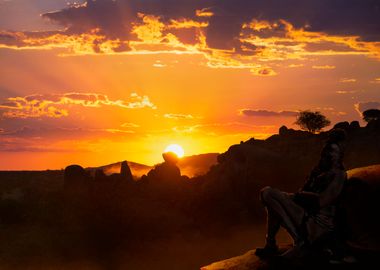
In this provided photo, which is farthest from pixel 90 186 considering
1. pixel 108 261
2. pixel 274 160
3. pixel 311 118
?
pixel 311 118

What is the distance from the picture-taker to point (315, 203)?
419 inches

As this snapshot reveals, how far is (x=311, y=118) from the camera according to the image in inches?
2719

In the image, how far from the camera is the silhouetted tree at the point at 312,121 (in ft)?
226

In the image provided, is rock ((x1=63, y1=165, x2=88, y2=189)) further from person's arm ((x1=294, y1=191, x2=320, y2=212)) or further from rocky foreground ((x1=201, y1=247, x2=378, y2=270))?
person's arm ((x1=294, y1=191, x2=320, y2=212))

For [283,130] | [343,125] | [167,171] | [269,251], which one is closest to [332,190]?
[269,251]

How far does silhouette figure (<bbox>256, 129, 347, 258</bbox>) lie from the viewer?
420 inches

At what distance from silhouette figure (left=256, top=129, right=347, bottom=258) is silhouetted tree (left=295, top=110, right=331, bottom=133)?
59.5 m

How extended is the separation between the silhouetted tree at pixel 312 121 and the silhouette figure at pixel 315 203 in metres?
59.5

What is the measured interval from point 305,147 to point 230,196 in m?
11.7

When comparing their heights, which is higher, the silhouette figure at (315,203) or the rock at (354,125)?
the rock at (354,125)

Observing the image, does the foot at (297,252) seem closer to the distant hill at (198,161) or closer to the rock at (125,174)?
the rock at (125,174)

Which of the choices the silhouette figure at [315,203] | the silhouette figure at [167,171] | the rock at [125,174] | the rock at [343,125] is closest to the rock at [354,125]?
the rock at [343,125]

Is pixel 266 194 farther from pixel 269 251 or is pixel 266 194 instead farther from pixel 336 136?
pixel 336 136

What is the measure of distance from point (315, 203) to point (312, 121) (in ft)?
197
